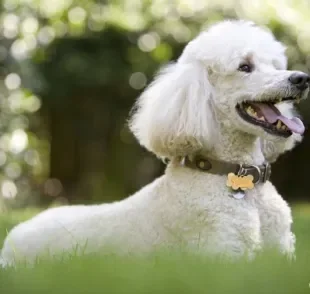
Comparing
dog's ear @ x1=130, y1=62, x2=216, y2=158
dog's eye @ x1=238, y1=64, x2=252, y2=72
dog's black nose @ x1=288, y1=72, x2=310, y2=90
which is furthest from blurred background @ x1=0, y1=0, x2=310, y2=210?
dog's black nose @ x1=288, y1=72, x2=310, y2=90

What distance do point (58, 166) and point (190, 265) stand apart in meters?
11.8

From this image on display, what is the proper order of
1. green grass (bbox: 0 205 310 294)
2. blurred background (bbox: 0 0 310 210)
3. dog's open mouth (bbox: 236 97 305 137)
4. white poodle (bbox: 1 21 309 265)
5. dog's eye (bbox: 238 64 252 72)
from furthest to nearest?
blurred background (bbox: 0 0 310 210) → dog's eye (bbox: 238 64 252 72) → dog's open mouth (bbox: 236 97 305 137) → white poodle (bbox: 1 21 309 265) → green grass (bbox: 0 205 310 294)

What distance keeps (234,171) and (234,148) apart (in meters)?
0.14

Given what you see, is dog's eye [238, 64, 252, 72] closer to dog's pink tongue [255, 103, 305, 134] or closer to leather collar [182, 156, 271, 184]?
dog's pink tongue [255, 103, 305, 134]

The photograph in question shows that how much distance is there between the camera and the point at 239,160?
3914mm

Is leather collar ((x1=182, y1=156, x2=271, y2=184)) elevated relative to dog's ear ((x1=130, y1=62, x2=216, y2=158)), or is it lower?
lower

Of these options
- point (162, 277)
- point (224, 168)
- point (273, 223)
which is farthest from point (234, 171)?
point (162, 277)

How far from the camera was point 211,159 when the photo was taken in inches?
152

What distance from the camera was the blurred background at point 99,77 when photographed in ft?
40.4

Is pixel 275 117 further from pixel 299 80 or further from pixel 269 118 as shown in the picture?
pixel 299 80

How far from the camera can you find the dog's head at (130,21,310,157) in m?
3.85

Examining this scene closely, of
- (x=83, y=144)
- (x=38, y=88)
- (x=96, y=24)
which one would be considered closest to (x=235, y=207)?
(x=38, y=88)

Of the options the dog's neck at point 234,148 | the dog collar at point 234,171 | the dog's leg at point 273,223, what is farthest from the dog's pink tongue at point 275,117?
the dog's leg at point 273,223

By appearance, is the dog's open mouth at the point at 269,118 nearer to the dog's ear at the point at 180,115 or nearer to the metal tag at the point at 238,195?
the dog's ear at the point at 180,115
